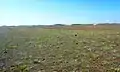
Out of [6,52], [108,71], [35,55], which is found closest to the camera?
[108,71]

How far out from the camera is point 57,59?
70.7 feet

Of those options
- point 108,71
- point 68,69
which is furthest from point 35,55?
point 108,71

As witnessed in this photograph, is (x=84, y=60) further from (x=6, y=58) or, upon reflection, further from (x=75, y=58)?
(x=6, y=58)

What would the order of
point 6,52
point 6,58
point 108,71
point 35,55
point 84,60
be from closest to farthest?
point 108,71 < point 84,60 < point 6,58 < point 35,55 < point 6,52

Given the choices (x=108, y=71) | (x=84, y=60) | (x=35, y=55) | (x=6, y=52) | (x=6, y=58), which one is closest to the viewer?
(x=108, y=71)

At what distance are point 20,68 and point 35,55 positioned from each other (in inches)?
205

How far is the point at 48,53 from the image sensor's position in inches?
969

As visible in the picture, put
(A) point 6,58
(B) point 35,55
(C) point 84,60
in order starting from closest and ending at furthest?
(C) point 84,60
(A) point 6,58
(B) point 35,55

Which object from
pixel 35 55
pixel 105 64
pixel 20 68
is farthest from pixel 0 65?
pixel 105 64

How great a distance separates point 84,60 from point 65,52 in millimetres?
4348

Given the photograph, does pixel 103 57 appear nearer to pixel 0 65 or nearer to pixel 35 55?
pixel 35 55

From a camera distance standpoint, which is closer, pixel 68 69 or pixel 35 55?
pixel 68 69

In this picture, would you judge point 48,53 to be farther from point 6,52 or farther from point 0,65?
point 0,65

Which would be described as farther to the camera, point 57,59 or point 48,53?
point 48,53
